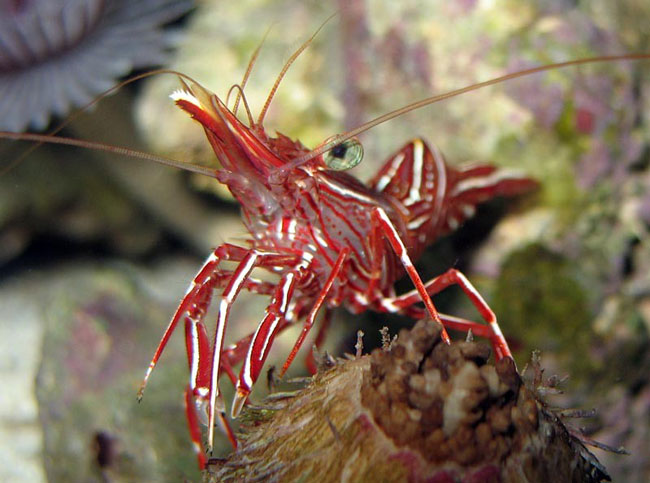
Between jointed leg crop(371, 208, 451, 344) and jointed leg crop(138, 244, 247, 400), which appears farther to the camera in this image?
jointed leg crop(371, 208, 451, 344)

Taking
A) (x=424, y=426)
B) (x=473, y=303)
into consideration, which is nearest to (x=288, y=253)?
(x=473, y=303)

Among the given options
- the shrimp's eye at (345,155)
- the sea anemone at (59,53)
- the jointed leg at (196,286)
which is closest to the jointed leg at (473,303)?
the shrimp's eye at (345,155)

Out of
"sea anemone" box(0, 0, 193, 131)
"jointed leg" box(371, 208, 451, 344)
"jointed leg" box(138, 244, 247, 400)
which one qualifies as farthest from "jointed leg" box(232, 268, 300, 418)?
"sea anemone" box(0, 0, 193, 131)

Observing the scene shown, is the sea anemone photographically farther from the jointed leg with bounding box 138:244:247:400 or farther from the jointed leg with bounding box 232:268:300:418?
the jointed leg with bounding box 232:268:300:418

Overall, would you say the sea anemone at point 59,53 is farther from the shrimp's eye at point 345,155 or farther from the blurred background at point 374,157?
the shrimp's eye at point 345,155

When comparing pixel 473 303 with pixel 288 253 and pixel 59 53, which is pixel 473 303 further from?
pixel 59 53

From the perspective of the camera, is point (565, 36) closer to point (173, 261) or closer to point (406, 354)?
point (406, 354)
